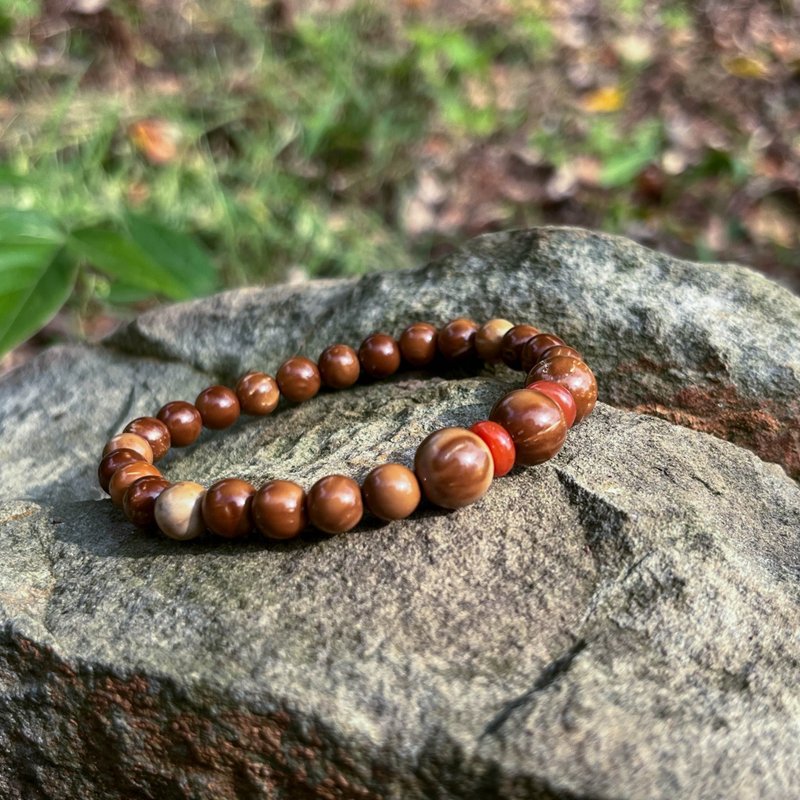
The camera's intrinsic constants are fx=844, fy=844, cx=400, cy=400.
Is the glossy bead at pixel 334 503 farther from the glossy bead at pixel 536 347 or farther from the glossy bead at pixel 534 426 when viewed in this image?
the glossy bead at pixel 536 347

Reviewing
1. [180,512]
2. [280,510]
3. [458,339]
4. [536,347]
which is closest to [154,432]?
[180,512]

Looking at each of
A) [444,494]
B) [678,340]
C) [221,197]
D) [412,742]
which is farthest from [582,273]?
[221,197]

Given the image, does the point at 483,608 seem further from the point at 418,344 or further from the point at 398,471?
the point at 418,344

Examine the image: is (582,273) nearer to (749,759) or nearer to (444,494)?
(444,494)

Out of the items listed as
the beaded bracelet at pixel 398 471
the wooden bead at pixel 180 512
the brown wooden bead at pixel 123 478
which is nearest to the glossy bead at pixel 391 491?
the beaded bracelet at pixel 398 471

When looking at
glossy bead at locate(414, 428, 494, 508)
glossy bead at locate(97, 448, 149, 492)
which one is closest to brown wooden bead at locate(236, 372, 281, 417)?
glossy bead at locate(97, 448, 149, 492)

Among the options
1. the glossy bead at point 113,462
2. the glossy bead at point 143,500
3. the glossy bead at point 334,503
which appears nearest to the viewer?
the glossy bead at point 334,503
